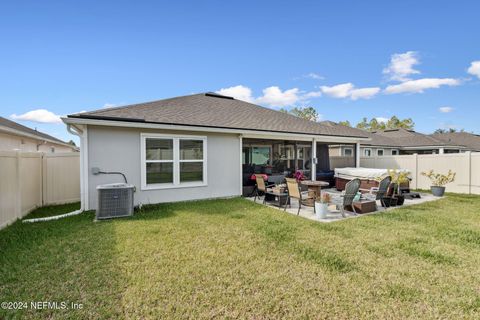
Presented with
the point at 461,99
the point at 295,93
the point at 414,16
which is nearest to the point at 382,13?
the point at 414,16

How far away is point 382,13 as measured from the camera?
10.6 m

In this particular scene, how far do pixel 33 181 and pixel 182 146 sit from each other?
4.99m

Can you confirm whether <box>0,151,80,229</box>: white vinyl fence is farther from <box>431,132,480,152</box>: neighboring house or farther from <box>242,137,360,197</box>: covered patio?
<box>431,132,480,152</box>: neighboring house

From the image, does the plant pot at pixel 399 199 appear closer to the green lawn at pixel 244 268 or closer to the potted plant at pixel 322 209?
the green lawn at pixel 244 268

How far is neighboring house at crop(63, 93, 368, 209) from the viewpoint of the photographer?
717 cm

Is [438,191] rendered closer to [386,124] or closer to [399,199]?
[399,199]

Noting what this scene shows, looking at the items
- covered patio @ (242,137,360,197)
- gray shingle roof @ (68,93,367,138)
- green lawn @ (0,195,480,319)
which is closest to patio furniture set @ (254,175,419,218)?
green lawn @ (0,195,480,319)

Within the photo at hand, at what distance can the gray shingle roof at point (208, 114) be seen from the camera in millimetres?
7921

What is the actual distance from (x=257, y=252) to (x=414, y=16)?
13096mm

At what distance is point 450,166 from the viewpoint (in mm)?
11570

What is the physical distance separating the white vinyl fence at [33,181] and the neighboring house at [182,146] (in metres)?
1.51

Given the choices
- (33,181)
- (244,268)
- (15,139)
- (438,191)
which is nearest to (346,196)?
(244,268)

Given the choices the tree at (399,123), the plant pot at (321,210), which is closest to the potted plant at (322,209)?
the plant pot at (321,210)

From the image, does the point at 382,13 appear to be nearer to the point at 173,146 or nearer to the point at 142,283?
the point at 173,146
